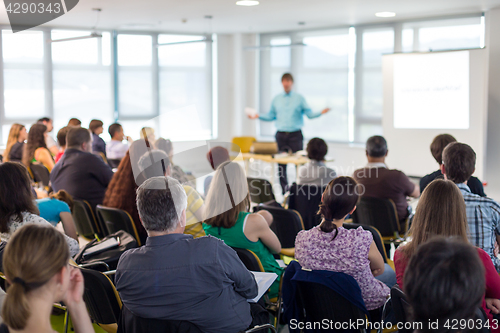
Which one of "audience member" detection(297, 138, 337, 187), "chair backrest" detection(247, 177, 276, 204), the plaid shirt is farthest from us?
"chair backrest" detection(247, 177, 276, 204)

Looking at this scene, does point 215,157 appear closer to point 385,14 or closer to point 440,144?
point 440,144

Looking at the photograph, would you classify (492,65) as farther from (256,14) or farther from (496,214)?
(496,214)

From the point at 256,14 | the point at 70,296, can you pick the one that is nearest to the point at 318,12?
the point at 256,14

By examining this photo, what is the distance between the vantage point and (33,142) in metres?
5.59

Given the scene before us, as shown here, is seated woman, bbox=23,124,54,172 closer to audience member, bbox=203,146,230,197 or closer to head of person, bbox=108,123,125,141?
head of person, bbox=108,123,125,141

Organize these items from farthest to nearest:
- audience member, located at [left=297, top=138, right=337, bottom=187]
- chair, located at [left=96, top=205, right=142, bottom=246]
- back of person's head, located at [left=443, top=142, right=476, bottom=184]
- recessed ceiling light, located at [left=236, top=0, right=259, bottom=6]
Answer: recessed ceiling light, located at [left=236, top=0, right=259, bottom=6] < audience member, located at [left=297, top=138, right=337, bottom=187] < chair, located at [left=96, top=205, right=142, bottom=246] < back of person's head, located at [left=443, top=142, right=476, bottom=184]

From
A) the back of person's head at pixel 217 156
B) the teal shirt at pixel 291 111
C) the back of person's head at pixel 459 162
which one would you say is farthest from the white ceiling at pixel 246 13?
the back of person's head at pixel 459 162

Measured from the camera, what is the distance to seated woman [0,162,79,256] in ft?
7.90

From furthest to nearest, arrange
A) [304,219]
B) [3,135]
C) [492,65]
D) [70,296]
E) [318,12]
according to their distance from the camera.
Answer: [3,135] → [318,12] → [492,65] → [304,219] → [70,296]

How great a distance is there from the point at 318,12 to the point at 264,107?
3.36m

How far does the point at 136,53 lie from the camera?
393 inches

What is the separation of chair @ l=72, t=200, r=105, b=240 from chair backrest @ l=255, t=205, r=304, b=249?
136cm

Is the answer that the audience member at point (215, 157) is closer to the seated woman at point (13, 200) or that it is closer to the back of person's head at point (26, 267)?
the seated woman at point (13, 200)

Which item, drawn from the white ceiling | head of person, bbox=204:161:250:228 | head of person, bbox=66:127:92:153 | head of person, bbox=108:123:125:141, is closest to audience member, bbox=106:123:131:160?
head of person, bbox=108:123:125:141
